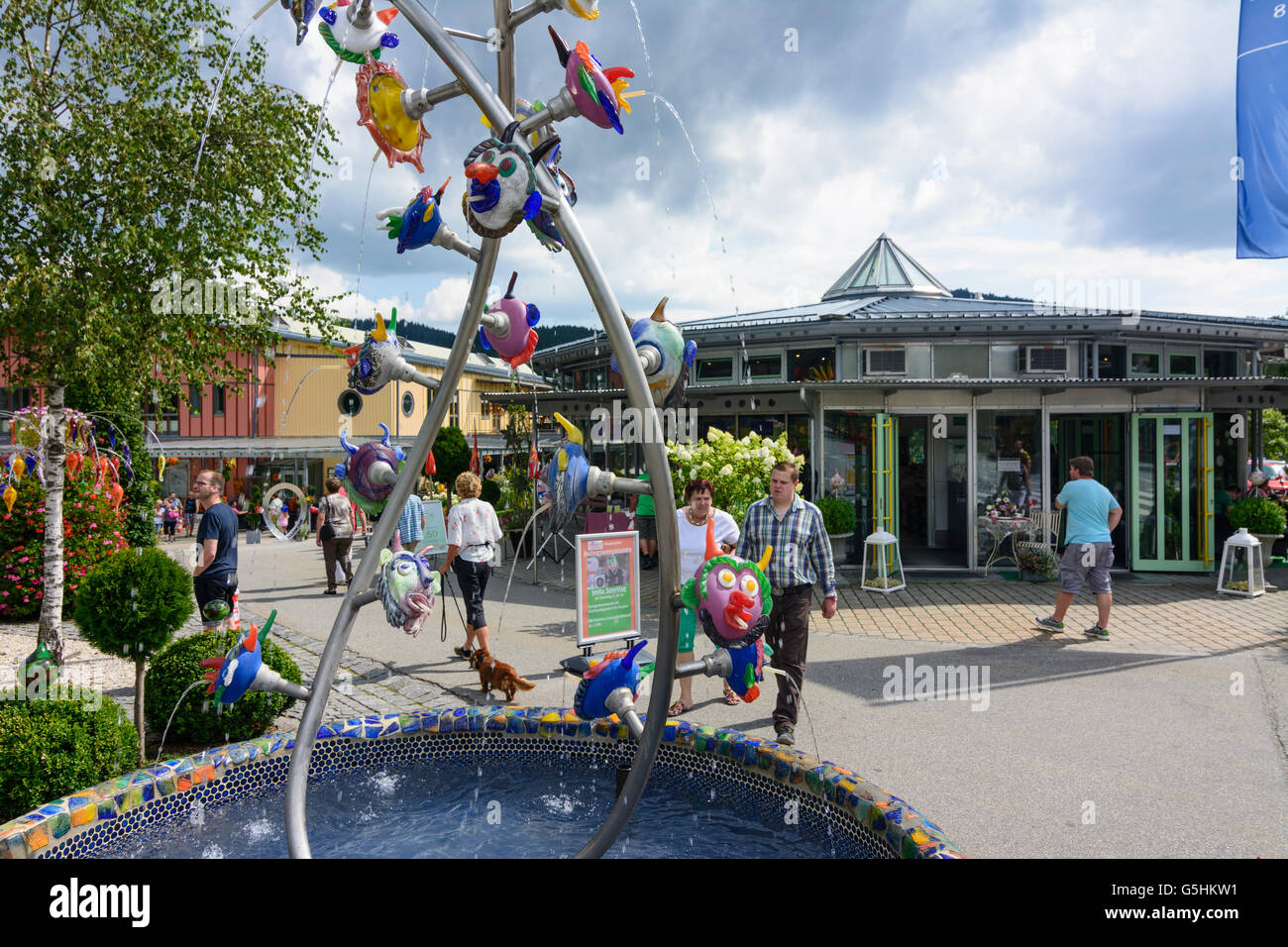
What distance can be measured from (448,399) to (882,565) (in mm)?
9576

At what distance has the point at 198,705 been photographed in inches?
211

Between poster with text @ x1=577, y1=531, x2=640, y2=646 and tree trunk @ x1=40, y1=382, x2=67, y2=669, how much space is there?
6.05 metres

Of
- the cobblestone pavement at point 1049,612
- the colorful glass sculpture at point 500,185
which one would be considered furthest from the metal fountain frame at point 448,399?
the cobblestone pavement at point 1049,612

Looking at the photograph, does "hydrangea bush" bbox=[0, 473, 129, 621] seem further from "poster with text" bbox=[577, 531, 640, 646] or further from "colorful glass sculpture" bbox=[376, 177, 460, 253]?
"colorful glass sculpture" bbox=[376, 177, 460, 253]

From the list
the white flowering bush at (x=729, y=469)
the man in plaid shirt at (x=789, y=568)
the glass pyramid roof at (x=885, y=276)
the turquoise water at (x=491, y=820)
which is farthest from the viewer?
the glass pyramid roof at (x=885, y=276)

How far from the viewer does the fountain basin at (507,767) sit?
3.26 metres

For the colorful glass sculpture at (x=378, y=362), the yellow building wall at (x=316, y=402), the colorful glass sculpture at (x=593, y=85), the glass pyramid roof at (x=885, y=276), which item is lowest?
the colorful glass sculpture at (x=378, y=362)

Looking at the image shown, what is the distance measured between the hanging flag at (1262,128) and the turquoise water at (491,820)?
995 cm

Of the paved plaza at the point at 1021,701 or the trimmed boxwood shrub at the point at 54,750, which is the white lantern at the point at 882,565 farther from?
the trimmed boxwood shrub at the point at 54,750

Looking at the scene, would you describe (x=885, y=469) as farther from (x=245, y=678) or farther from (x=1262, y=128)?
(x=245, y=678)

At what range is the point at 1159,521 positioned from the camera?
1303 cm

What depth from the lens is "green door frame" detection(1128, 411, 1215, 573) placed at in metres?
12.8
